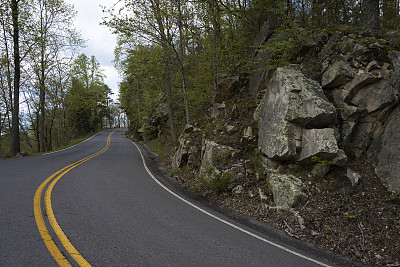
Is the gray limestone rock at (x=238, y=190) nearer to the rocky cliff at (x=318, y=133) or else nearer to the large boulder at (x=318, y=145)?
the rocky cliff at (x=318, y=133)

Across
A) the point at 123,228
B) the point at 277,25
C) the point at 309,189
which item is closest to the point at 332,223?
the point at 309,189

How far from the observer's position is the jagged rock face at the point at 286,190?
5.49 m

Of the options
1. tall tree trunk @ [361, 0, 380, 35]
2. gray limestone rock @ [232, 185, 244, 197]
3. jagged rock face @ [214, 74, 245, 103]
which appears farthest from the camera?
jagged rock face @ [214, 74, 245, 103]

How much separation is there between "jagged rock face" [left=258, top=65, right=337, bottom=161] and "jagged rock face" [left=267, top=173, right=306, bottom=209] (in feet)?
2.18

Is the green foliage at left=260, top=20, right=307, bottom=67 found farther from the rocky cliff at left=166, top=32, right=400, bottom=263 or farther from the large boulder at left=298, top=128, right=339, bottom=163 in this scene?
the large boulder at left=298, top=128, right=339, bottom=163

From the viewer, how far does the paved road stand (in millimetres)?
3266

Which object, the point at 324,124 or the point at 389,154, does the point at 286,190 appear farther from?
the point at 389,154

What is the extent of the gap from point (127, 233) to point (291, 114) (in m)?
5.42

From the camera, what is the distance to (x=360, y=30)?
7719 mm

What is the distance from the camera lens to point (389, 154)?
17.4 feet

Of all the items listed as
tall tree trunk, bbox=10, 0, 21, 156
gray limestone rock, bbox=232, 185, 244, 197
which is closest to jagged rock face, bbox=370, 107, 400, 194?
gray limestone rock, bbox=232, 185, 244, 197

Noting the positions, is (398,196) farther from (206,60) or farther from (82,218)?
(206,60)

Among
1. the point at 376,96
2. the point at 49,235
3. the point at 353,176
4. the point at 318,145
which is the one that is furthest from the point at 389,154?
the point at 49,235

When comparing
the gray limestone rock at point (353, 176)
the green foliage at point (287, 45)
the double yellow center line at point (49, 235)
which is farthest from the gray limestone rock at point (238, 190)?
the green foliage at point (287, 45)
